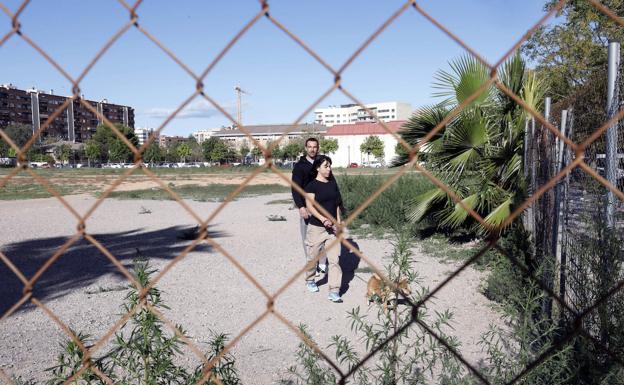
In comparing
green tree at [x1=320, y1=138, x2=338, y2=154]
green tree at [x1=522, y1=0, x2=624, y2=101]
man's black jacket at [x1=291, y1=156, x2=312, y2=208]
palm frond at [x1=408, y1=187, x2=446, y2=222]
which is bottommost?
green tree at [x1=320, y1=138, x2=338, y2=154]

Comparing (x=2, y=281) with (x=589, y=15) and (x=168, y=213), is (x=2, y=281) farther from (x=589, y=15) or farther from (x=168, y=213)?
(x=589, y=15)

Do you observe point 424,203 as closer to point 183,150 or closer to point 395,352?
point 395,352

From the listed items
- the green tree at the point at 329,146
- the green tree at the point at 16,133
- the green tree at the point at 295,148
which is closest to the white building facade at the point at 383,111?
the green tree at the point at 16,133

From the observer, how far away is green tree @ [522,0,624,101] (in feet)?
54.4

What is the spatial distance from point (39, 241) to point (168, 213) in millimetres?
4866

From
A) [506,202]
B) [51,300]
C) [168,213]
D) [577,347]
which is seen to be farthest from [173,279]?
[168,213]

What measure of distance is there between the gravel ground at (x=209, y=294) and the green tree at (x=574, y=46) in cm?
1237

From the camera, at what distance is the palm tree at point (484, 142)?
6504 millimetres

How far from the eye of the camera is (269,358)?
152 inches

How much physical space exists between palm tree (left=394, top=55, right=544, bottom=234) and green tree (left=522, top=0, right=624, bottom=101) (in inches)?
433

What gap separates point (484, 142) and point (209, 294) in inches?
157

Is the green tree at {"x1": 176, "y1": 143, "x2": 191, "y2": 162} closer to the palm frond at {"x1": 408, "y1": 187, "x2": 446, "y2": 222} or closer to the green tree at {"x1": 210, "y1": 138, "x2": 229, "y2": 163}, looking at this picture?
the green tree at {"x1": 210, "y1": 138, "x2": 229, "y2": 163}

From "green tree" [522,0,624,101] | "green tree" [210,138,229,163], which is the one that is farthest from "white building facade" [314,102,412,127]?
"green tree" [210,138,229,163]

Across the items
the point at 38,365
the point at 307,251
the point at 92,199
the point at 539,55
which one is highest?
the point at 539,55
